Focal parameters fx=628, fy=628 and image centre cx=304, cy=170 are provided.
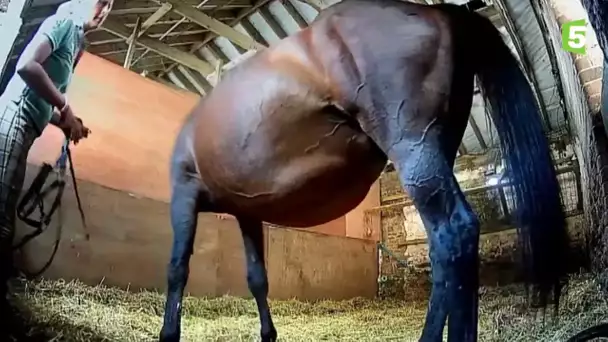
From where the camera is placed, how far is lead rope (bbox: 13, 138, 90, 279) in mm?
1369

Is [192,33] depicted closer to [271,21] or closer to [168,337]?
[271,21]

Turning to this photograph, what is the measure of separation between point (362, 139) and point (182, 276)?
23.8 inches

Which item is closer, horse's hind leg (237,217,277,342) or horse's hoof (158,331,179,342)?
horse's hoof (158,331,179,342)

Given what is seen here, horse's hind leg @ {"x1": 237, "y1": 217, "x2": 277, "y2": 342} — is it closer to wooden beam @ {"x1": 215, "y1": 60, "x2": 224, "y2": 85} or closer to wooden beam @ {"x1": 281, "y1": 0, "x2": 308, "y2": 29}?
wooden beam @ {"x1": 215, "y1": 60, "x2": 224, "y2": 85}

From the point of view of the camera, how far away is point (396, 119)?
119 centimetres

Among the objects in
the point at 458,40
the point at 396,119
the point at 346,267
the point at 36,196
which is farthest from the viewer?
the point at 346,267

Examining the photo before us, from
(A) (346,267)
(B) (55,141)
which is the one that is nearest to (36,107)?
(B) (55,141)

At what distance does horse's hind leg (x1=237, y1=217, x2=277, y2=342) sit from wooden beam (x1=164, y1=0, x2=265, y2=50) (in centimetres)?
44

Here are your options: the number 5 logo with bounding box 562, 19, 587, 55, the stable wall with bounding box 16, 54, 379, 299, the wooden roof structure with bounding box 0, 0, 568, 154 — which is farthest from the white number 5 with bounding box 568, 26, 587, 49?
the stable wall with bounding box 16, 54, 379, 299

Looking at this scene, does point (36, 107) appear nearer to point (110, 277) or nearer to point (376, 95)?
point (110, 277)

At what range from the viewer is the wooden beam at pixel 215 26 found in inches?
60.5

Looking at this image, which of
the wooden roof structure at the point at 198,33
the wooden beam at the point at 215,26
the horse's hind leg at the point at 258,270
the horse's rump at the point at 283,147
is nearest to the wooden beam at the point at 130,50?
the wooden roof structure at the point at 198,33

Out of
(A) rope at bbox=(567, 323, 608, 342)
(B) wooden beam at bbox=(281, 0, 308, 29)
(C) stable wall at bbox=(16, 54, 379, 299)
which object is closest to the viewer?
(A) rope at bbox=(567, 323, 608, 342)

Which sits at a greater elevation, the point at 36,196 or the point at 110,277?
the point at 36,196
